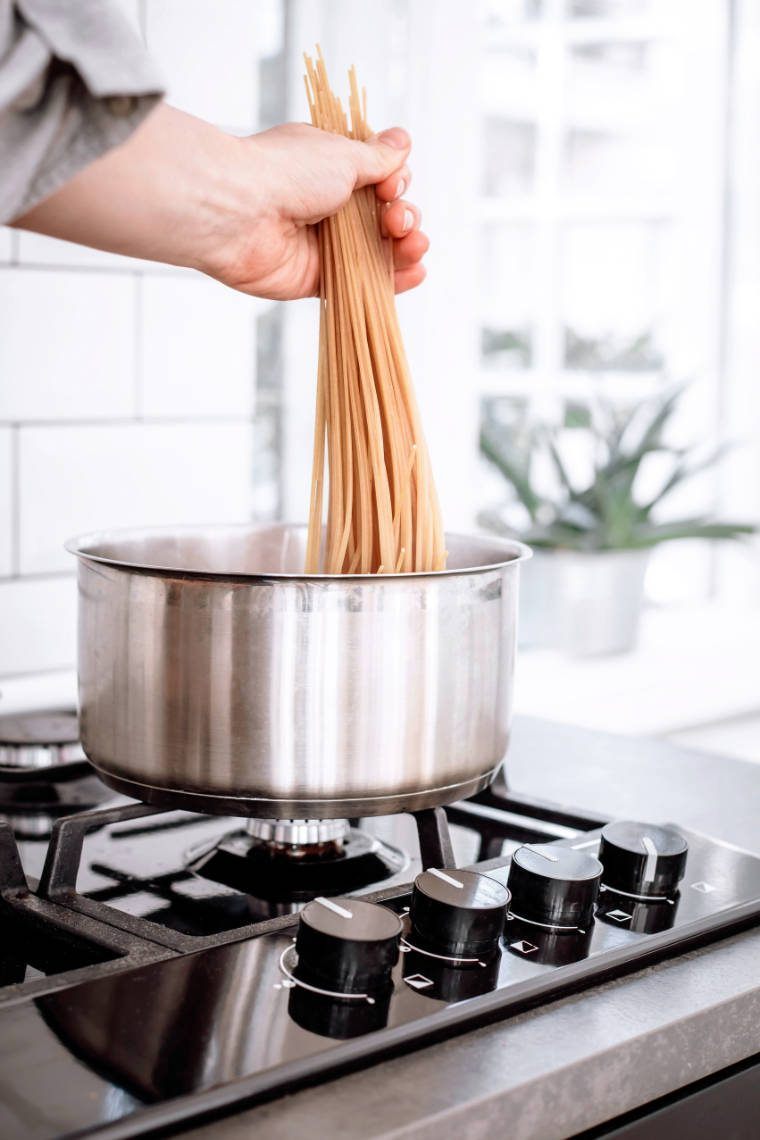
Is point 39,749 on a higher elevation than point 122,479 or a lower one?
lower

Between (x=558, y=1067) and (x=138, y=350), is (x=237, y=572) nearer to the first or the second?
(x=558, y=1067)

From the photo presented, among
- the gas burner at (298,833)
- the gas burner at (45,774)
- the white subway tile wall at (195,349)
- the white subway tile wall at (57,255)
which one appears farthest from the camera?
the white subway tile wall at (195,349)

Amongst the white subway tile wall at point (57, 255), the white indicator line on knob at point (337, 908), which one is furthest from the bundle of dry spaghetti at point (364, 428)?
the white subway tile wall at point (57, 255)

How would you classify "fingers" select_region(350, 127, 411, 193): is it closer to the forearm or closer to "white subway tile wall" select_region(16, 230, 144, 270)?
the forearm

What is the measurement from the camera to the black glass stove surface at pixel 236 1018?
479 mm

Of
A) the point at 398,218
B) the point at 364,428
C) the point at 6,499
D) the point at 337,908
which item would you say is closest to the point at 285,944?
the point at 337,908

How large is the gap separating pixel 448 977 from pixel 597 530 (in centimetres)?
181

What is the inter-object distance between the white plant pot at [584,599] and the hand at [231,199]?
4.82ft

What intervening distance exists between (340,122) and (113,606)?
0.33 meters

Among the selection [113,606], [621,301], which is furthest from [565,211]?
[113,606]

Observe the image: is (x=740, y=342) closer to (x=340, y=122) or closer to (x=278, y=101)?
(x=278, y=101)

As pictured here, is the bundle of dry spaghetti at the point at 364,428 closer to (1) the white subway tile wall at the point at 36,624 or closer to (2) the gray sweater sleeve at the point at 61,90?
(2) the gray sweater sleeve at the point at 61,90

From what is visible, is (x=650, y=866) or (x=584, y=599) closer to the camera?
(x=650, y=866)

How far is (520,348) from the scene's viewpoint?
2775 mm
